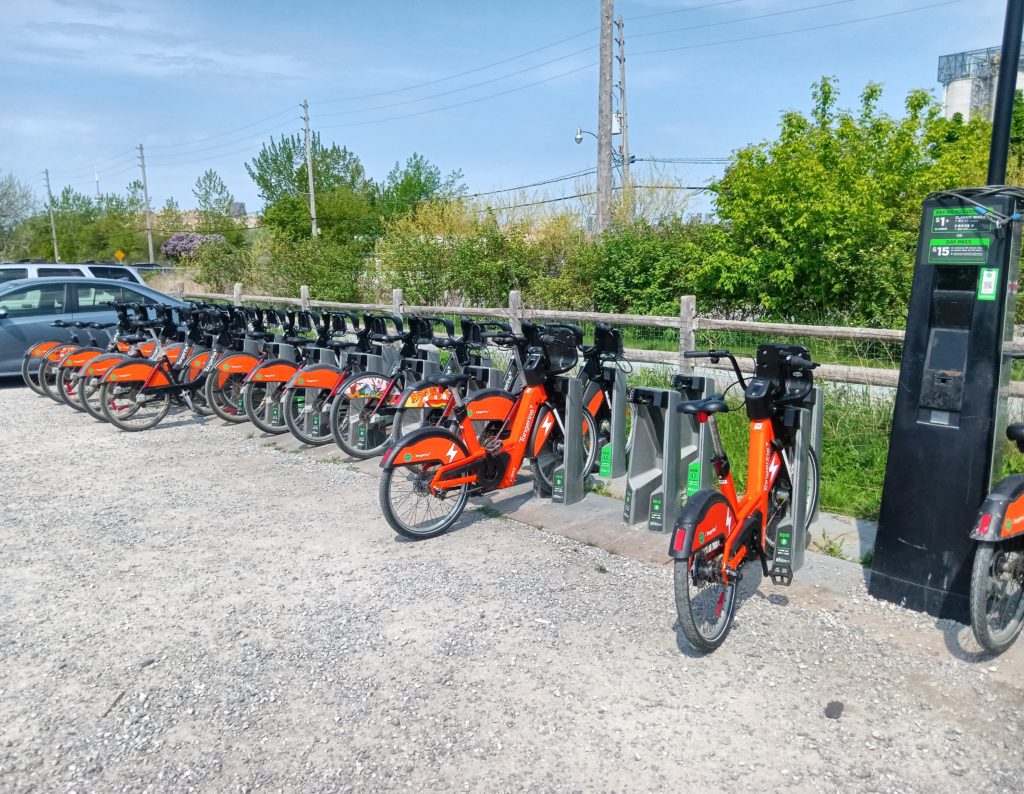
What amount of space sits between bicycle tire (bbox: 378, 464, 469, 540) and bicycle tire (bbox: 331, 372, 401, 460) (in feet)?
5.68

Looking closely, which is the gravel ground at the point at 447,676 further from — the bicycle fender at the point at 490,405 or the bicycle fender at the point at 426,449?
the bicycle fender at the point at 490,405

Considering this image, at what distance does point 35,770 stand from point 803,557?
11.4ft

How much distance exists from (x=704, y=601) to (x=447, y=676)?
1214 mm

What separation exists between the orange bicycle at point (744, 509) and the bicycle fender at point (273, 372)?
4543 mm

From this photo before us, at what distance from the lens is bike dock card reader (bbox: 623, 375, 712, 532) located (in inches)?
195

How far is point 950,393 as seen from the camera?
3.77m

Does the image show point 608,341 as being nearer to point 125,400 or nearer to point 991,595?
point 991,595

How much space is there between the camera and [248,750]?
297cm

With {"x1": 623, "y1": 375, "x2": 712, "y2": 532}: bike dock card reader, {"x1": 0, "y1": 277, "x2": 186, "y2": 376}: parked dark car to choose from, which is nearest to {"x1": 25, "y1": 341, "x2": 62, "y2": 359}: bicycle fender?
{"x1": 0, "y1": 277, "x2": 186, "y2": 376}: parked dark car

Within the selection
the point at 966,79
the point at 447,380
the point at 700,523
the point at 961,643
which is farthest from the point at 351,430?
the point at 966,79

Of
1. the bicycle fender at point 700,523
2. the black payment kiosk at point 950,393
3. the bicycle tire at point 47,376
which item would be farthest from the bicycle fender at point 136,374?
the black payment kiosk at point 950,393

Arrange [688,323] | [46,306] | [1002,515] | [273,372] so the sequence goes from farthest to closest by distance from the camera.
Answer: [46,306]
[688,323]
[273,372]
[1002,515]

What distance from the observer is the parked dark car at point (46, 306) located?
11492mm

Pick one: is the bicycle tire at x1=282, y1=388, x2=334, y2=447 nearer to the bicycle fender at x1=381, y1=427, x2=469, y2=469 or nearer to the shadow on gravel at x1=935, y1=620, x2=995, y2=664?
the bicycle fender at x1=381, y1=427, x2=469, y2=469
